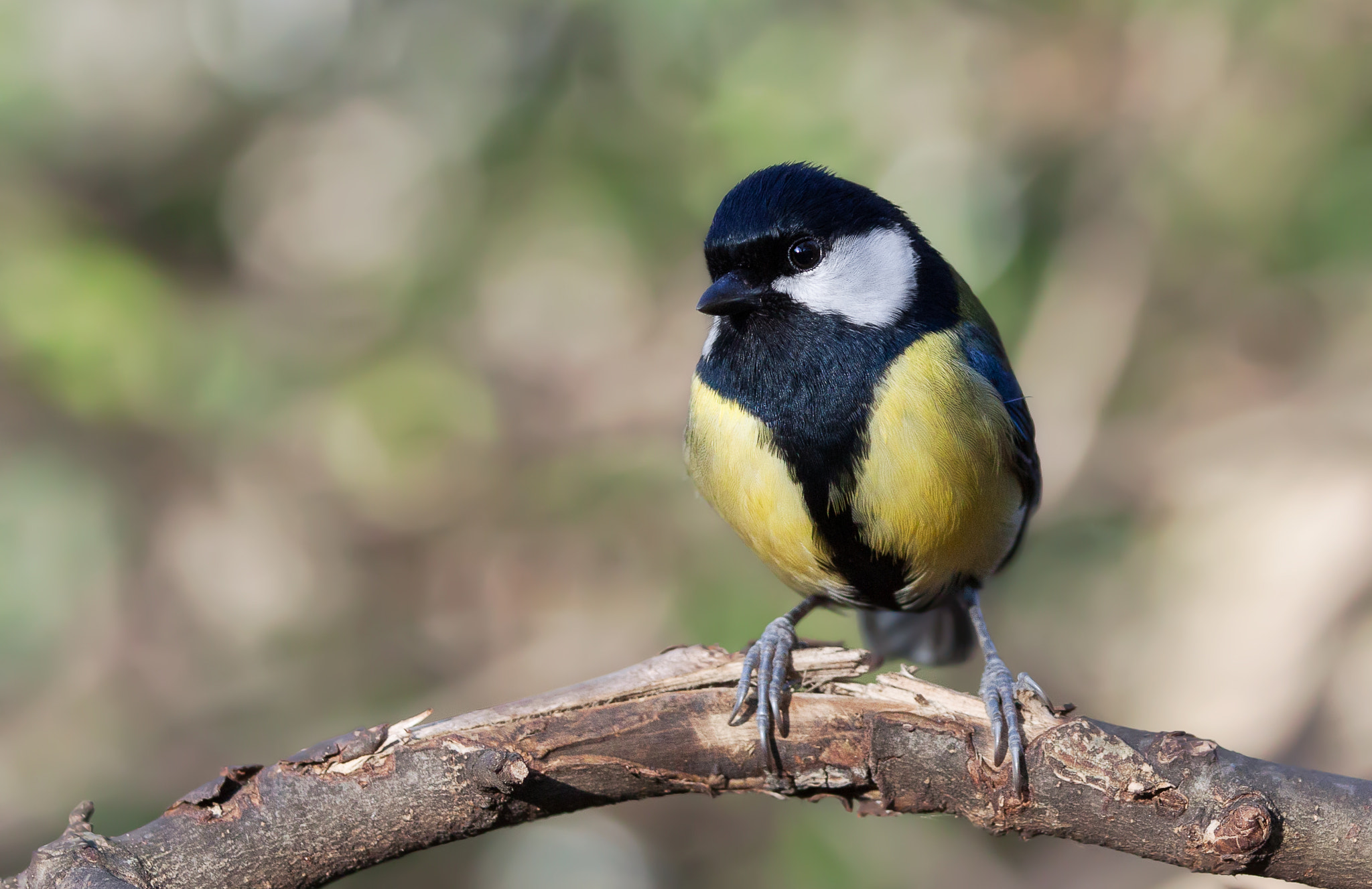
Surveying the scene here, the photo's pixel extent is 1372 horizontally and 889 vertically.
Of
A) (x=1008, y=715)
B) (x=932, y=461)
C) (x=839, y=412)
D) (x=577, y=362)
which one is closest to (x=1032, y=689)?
(x=1008, y=715)

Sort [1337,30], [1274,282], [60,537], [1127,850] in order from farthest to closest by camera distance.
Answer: [1274,282], [1337,30], [60,537], [1127,850]

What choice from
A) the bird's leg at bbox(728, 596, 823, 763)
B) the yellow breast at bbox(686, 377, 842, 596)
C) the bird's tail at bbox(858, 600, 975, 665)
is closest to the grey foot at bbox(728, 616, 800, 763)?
the bird's leg at bbox(728, 596, 823, 763)

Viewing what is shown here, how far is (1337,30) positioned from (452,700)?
380cm

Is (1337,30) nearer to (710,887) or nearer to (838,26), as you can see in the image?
(838,26)

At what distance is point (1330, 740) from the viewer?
3471mm

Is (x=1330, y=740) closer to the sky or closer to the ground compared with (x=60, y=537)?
closer to the ground

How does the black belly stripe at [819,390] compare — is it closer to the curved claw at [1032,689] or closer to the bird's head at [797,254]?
the bird's head at [797,254]

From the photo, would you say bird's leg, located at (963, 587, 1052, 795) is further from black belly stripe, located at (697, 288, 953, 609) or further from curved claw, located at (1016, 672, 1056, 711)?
black belly stripe, located at (697, 288, 953, 609)

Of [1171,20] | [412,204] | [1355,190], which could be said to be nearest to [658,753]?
[412,204]

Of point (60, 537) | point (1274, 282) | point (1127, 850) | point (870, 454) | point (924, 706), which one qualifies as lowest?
point (1127, 850)

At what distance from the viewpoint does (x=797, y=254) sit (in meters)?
2.01

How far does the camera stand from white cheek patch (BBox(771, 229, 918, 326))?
2002 mm

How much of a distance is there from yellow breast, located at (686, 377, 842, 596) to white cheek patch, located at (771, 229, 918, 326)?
25 cm

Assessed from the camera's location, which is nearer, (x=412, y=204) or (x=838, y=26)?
(x=838, y=26)
